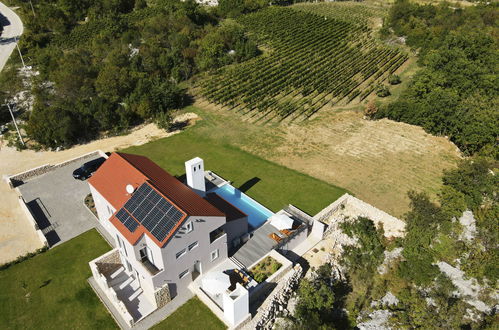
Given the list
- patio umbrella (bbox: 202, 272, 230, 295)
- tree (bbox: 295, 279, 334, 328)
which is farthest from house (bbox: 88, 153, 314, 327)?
tree (bbox: 295, 279, 334, 328)

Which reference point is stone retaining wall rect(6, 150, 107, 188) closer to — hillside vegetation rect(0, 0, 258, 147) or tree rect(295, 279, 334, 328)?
hillside vegetation rect(0, 0, 258, 147)

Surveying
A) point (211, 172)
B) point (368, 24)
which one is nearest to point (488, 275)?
point (211, 172)

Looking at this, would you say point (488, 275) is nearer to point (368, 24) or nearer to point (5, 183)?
point (5, 183)

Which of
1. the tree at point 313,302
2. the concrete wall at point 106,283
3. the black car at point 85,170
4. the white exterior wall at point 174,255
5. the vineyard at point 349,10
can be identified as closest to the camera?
the white exterior wall at point 174,255

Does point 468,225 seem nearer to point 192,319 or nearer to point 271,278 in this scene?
point 271,278

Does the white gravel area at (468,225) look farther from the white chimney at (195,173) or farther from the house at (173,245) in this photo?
the white chimney at (195,173)

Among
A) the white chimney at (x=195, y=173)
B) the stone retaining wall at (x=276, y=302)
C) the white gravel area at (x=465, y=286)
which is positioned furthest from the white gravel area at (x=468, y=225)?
the white chimney at (x=195, y=173)
